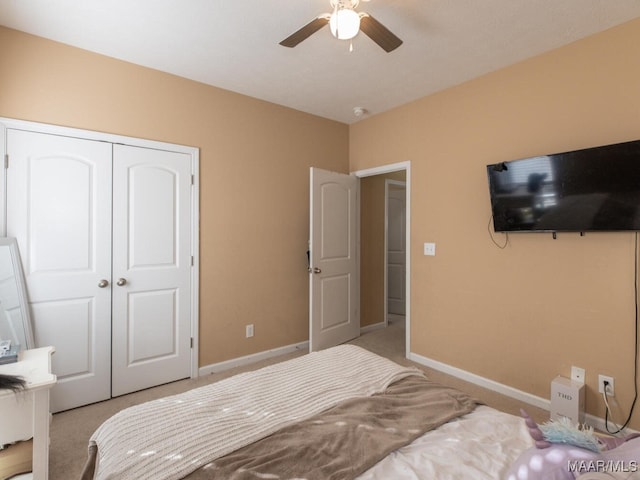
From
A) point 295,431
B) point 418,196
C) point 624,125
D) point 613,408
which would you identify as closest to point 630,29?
point 624,125

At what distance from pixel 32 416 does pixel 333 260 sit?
268 cm

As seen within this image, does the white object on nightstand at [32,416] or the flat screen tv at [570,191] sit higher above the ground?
the flat screen tv at [570,191]

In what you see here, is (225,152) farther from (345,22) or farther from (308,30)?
(345,22)

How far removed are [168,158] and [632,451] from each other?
3138 mm

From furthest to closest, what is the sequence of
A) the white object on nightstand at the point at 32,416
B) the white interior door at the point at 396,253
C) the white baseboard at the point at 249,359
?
1. the white interior door at the point at 396,253
2. the white baseboard at the point at 249,359
3. the white object on nightstand at the point at 32,416

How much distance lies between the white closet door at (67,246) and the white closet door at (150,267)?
0.30 ft

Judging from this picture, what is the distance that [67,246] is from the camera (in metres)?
2.40

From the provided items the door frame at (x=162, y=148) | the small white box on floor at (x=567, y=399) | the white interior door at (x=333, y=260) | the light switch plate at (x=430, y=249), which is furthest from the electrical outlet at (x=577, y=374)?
the door frame at (x=162, y=148)

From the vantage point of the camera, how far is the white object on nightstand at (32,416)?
1521 millimetres

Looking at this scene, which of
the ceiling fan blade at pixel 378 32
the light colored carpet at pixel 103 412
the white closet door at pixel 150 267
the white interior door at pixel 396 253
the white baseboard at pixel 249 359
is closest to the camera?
the ceiling fan blade at pixel 378 32

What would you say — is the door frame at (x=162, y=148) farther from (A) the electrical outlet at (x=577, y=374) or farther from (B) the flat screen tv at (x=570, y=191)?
(A) the electrical outlet at (x=577, y=374)

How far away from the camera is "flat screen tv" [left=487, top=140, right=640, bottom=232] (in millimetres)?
1978

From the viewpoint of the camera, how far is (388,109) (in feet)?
11.7

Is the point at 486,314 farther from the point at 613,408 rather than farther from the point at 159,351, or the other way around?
the point at 159,351
